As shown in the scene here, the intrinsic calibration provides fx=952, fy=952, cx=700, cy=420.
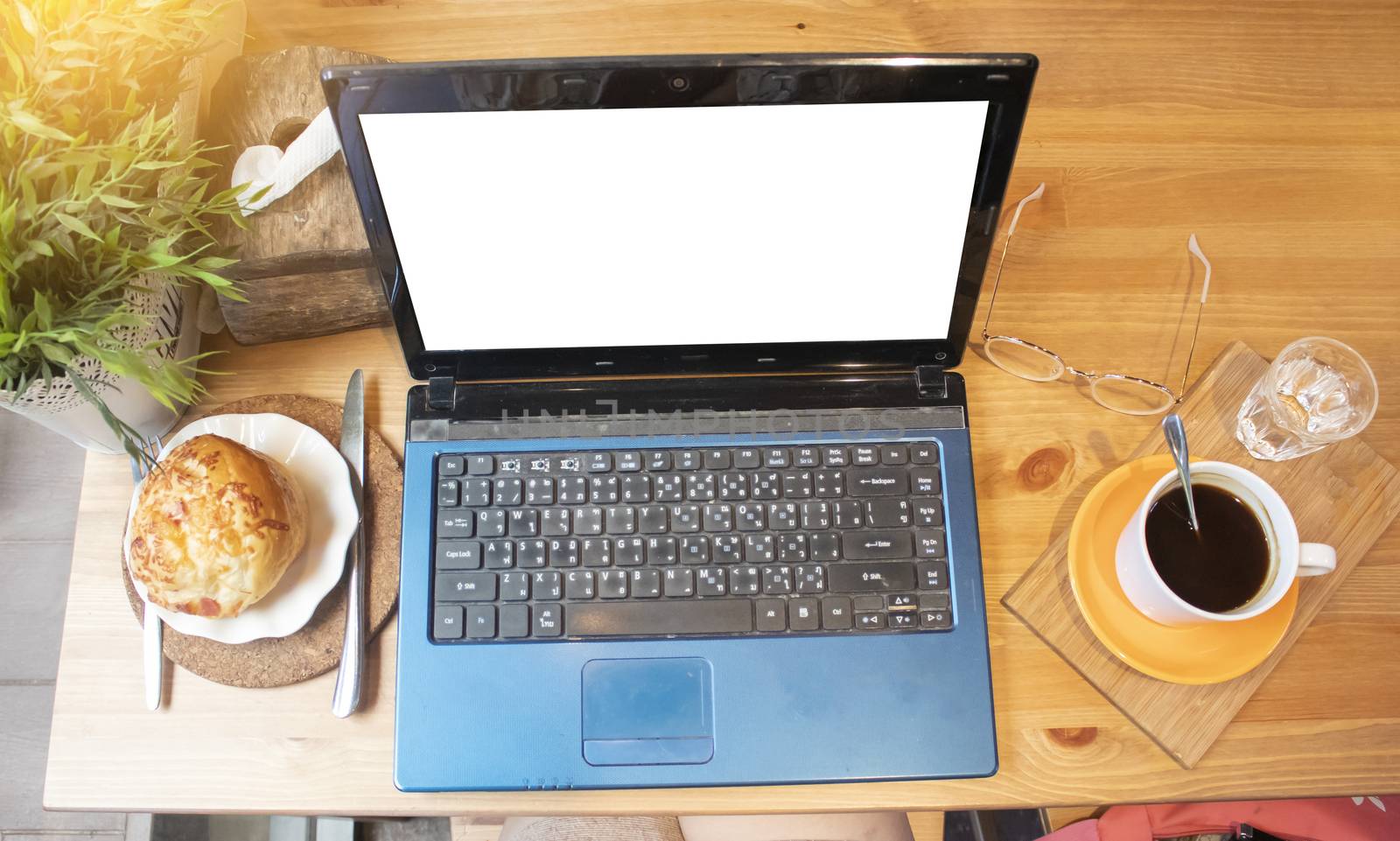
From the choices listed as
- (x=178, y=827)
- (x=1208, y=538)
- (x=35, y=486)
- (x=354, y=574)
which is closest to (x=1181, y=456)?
(x=1208, y=538)

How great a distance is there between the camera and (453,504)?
26.9 inches

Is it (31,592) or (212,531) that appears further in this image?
(31,592)

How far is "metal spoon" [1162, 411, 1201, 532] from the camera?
0.63m

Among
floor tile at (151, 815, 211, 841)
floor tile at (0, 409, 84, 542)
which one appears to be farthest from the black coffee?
floor tile at (0, 409, 84, 542)

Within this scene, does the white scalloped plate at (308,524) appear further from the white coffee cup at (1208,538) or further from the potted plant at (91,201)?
the white coffee cup at (1208,538)

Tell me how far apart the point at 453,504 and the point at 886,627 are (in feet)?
1.05

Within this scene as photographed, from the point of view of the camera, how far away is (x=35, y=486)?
1.26 meters

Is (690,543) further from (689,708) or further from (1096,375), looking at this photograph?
(1096,375)

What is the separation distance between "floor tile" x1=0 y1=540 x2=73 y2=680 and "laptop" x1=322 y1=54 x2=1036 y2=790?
0.87 m

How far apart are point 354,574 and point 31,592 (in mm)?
874

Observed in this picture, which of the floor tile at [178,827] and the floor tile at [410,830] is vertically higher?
the floor tile at [178,827]

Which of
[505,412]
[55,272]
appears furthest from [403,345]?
[55,272]

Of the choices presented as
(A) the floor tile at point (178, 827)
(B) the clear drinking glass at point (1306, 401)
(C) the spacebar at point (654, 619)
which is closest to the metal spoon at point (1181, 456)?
(B) the clear drinking glass at point (1306, 401)

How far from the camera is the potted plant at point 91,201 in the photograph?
53 centimetres
